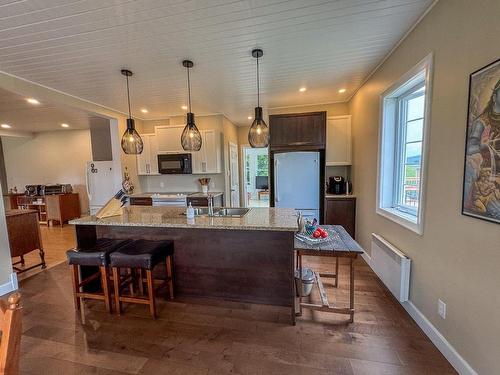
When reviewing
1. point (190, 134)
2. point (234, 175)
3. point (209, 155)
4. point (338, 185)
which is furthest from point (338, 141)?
point (234, 175)

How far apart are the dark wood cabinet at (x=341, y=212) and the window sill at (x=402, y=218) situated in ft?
3.27

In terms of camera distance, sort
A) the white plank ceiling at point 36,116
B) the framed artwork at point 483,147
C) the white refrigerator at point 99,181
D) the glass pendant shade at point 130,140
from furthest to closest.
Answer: the white refrigerator at point 99,181 → the white plank ceiling at point 36,116 → the glass pendant shade at point 130,140 → the framed artwork at point 483,147

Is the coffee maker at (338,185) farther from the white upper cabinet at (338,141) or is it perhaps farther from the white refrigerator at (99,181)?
the white refrigerator at (99,181)

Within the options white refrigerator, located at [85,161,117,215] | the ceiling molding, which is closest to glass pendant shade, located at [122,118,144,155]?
the ceiling molding

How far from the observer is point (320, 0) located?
171 cm

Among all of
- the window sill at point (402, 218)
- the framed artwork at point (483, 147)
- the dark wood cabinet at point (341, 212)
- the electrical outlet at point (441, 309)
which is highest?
the framed artwork at point (483, 147)

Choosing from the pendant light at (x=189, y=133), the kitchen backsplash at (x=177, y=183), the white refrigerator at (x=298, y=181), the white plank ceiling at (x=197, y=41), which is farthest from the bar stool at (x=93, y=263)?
the kitchen backsplash at (x=177, y=183)

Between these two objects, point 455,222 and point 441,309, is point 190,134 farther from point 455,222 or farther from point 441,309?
point 441,309

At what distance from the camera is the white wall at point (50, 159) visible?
255 inches

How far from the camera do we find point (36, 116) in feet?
15.7

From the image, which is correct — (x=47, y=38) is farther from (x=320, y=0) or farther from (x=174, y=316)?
(x=174, y=316)

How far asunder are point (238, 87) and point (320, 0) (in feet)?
6.40

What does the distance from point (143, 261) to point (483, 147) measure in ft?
8.57

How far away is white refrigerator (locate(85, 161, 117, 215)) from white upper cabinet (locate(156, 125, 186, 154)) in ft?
4.75
